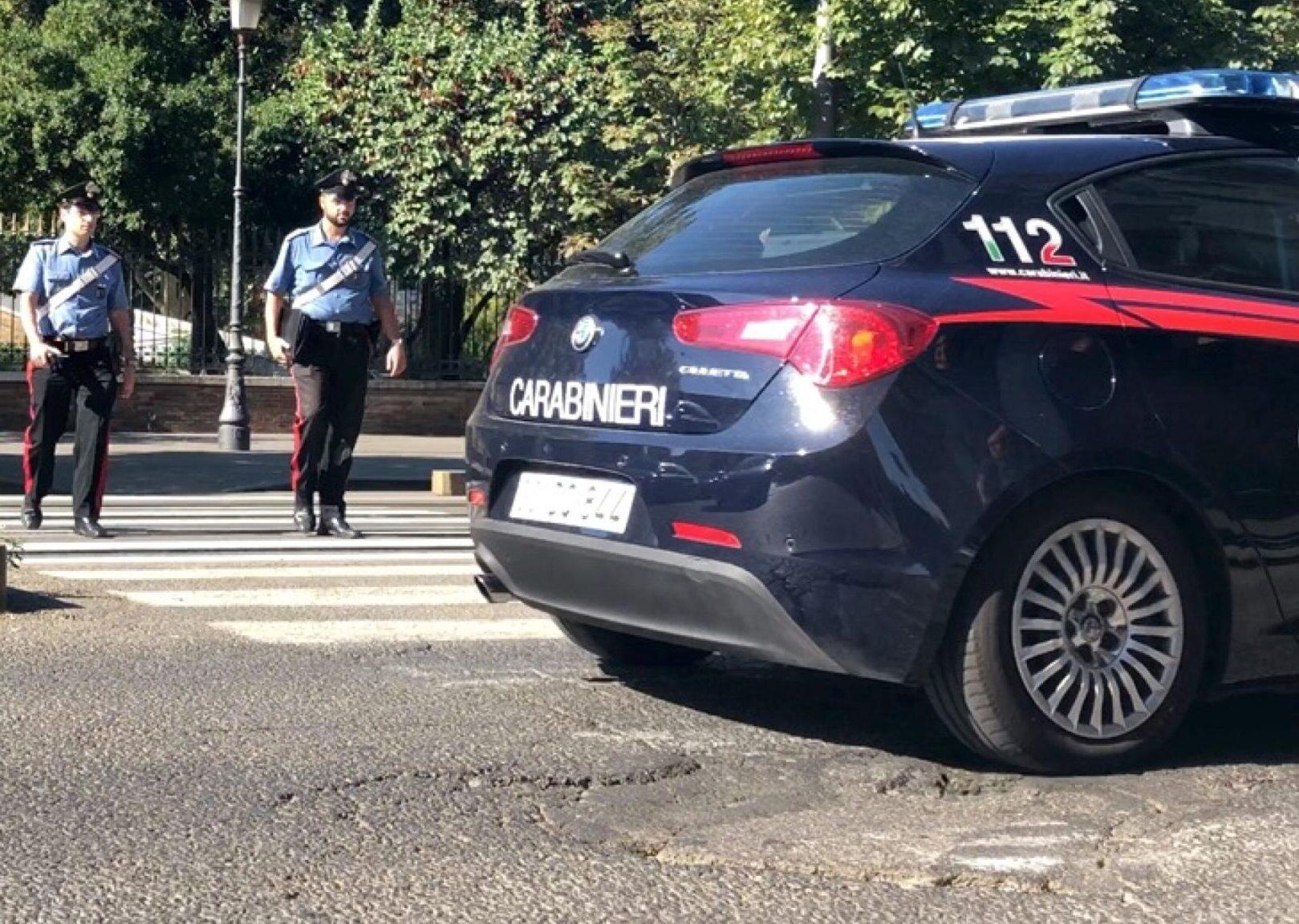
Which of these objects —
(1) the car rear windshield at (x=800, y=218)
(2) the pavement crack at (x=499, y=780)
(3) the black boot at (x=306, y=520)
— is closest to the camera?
(2) the pavement crack at (x=499, y=780)

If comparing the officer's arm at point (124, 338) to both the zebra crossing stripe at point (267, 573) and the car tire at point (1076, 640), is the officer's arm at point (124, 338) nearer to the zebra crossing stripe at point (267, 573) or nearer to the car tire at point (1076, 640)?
the zebra crossing stripe at point (267, 573)

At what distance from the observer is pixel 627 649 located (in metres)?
6.44

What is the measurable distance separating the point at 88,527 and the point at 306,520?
1.06 meters

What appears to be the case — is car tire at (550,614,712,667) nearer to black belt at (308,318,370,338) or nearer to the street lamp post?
black belt at (308,318,370,338)

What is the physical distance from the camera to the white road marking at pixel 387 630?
7.00 m

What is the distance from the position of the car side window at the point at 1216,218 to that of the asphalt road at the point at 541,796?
49.5 inches

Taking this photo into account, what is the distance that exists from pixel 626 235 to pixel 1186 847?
2.33 m

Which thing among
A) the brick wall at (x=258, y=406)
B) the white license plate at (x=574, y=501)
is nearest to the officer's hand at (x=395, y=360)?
the white license plate at (x=574, y=501)

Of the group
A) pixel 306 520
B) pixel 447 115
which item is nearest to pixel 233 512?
pixel 306 520

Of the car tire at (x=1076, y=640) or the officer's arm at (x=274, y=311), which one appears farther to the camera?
the officer's arm at (x=274, y=311)

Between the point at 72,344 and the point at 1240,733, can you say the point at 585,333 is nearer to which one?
the point at 1240,733

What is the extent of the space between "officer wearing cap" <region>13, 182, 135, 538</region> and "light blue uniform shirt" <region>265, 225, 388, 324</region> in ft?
2.89

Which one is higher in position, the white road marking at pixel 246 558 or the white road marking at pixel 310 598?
the white road marking at pixel 310 598

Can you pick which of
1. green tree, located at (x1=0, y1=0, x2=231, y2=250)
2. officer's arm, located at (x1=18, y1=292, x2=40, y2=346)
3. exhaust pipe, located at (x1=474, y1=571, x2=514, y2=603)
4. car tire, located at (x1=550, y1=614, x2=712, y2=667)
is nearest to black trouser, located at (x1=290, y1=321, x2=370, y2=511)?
officer's arm, located at (x1=18, y1=292, x2=40, y2=346)
